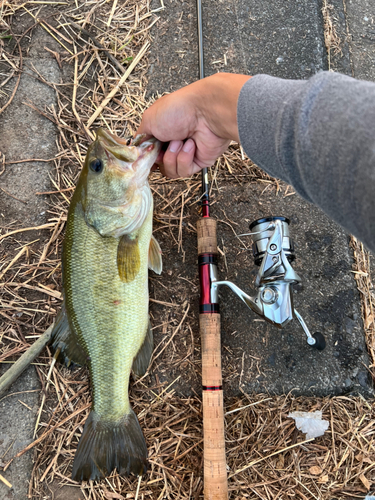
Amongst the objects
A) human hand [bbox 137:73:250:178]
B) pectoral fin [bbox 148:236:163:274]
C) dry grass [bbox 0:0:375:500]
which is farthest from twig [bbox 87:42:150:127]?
pectoral fin [bbox 148:236:163:274]

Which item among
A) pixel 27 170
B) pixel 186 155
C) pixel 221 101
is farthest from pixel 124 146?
pixel 27 170

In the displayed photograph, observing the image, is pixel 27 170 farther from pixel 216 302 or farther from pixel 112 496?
pixel 112 496

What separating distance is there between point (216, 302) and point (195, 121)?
3.79 ft

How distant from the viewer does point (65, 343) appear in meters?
2.28

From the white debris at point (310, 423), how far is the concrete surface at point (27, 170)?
74.7 inches

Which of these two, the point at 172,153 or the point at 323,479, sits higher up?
the point at 172,153

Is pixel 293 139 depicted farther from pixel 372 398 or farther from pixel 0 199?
pixel 0 199

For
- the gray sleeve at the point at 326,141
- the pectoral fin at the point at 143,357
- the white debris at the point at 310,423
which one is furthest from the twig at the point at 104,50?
the white debris at the point at 310,423

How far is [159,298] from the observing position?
8.59 ft

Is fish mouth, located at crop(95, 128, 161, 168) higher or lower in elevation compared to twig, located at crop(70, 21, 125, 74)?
lower

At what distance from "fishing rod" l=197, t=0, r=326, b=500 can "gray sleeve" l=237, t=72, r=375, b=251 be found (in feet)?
2.10

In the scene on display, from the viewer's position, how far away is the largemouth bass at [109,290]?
2.04 metres

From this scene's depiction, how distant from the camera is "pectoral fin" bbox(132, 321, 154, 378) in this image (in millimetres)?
2334

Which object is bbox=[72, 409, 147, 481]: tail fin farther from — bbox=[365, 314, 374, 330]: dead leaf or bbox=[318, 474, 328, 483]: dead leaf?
bbox=[365, 314, 374, 330]: dead leaf
